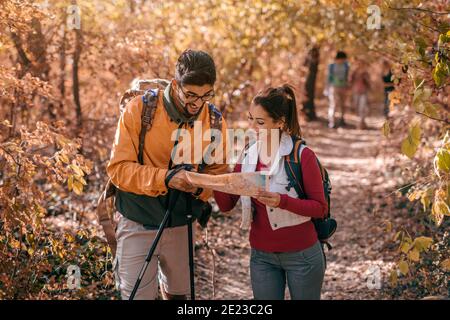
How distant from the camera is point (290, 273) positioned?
4184 millimetres

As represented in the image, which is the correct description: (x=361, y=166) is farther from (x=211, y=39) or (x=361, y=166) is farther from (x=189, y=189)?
(x=189, y=189)

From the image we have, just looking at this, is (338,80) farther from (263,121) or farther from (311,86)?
(263,121)

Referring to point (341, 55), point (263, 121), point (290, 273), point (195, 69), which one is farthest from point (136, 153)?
point (341, 55)

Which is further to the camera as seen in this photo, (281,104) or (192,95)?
(281,104)

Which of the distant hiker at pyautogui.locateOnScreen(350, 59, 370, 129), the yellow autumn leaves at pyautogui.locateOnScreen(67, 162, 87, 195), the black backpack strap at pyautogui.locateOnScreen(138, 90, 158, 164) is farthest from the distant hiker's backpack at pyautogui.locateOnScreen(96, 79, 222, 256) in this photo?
the distant hiker at pyautogui.locateOnScreen(350, 59, 370, 129)

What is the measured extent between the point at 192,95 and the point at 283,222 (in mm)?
909

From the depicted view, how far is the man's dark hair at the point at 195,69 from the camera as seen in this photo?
4.03 m

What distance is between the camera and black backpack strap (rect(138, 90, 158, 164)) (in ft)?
13.5

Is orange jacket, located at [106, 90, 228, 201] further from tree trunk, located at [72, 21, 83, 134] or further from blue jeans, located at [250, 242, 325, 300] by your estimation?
tree trunk, located at [72, 21, 83, 134]

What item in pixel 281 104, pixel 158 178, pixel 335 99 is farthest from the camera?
pixel 335 99

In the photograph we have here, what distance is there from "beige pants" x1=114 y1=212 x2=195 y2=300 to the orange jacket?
0.27 m

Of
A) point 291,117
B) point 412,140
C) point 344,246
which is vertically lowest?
point 344,246

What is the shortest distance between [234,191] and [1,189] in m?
1.98

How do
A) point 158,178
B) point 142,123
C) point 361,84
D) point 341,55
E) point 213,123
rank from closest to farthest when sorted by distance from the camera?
point 158,178 < point 142,123 < point 213,123 < point 341,55 < point 361,84
